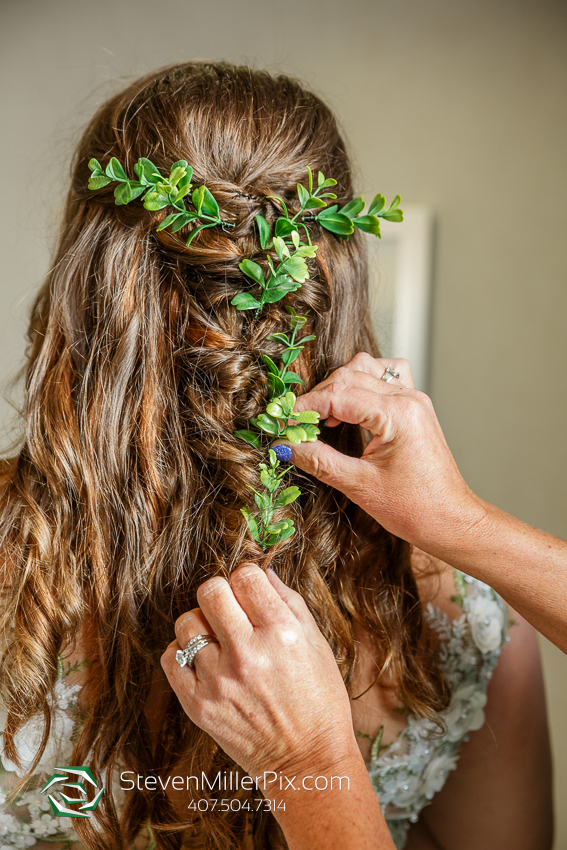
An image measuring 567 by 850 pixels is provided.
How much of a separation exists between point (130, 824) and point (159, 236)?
81cm

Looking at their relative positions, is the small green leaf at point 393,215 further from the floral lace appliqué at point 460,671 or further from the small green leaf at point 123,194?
the floral lace appliqué at point 460,671

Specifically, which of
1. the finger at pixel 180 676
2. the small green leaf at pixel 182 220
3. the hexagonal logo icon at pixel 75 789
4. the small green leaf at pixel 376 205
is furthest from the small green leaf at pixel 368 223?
the hexagonal logo icon at pixel 75 789

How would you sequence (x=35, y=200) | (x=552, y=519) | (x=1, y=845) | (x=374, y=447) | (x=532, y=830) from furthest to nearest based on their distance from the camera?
(x=35, y=200) < (x=552, y=519) < (x=532, y=830) < (x=1, y=845) < (x=374, y=447)

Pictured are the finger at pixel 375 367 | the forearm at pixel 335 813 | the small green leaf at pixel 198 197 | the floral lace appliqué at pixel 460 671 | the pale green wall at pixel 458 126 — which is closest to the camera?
the forearm at pixel 335 813

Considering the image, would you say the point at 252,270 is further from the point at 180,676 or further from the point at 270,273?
the point at 180,676

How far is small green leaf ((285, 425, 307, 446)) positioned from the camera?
0.72 meters

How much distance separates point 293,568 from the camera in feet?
2.66

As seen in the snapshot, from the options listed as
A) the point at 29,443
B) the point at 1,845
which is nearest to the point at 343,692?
the point at 29,443

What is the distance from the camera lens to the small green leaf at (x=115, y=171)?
29.8 inches

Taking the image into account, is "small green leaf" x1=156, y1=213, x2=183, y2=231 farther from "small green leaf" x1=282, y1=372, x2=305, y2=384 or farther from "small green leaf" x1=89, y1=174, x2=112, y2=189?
"small green leaf" x1=282, y1=372, x2=305, y2=384

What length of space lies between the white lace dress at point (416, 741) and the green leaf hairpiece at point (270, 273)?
374 millimetres

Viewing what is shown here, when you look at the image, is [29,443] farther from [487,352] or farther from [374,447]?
[487,352]

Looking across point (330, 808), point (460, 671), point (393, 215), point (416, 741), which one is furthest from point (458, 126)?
point (330, 808)

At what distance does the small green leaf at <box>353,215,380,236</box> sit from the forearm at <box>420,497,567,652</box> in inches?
16.4
